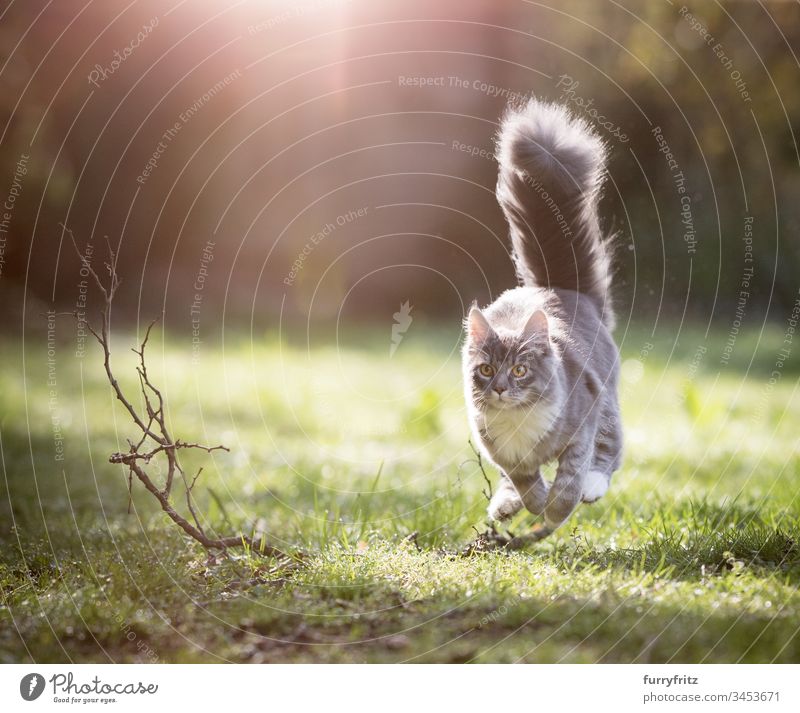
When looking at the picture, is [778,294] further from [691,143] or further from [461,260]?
[461,260]

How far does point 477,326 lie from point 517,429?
523 millimetres

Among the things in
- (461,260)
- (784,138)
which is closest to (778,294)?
(784,138)

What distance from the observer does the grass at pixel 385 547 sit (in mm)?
3096

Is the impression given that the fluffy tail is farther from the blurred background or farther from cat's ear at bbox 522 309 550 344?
the blurred background

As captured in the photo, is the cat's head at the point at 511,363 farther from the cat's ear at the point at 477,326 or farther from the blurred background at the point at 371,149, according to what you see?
the blurred background at the point at 371,149

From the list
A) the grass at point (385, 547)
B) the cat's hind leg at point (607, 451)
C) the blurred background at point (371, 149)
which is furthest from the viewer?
the blurred background at point (371, 149)

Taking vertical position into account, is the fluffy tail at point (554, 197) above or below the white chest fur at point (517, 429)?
above

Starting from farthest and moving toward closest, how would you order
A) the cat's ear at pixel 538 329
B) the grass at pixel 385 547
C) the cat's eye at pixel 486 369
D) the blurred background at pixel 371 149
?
the blurred background at pixel 371 149 < the cat's eye at pixel 486 369 < the cat's ear at pixel 538 329 < the grass at pixel 385 547

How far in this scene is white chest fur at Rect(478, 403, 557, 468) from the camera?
3883mm

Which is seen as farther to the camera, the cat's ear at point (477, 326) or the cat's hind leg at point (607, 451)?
the cat's hind leg at point (607, 451)
